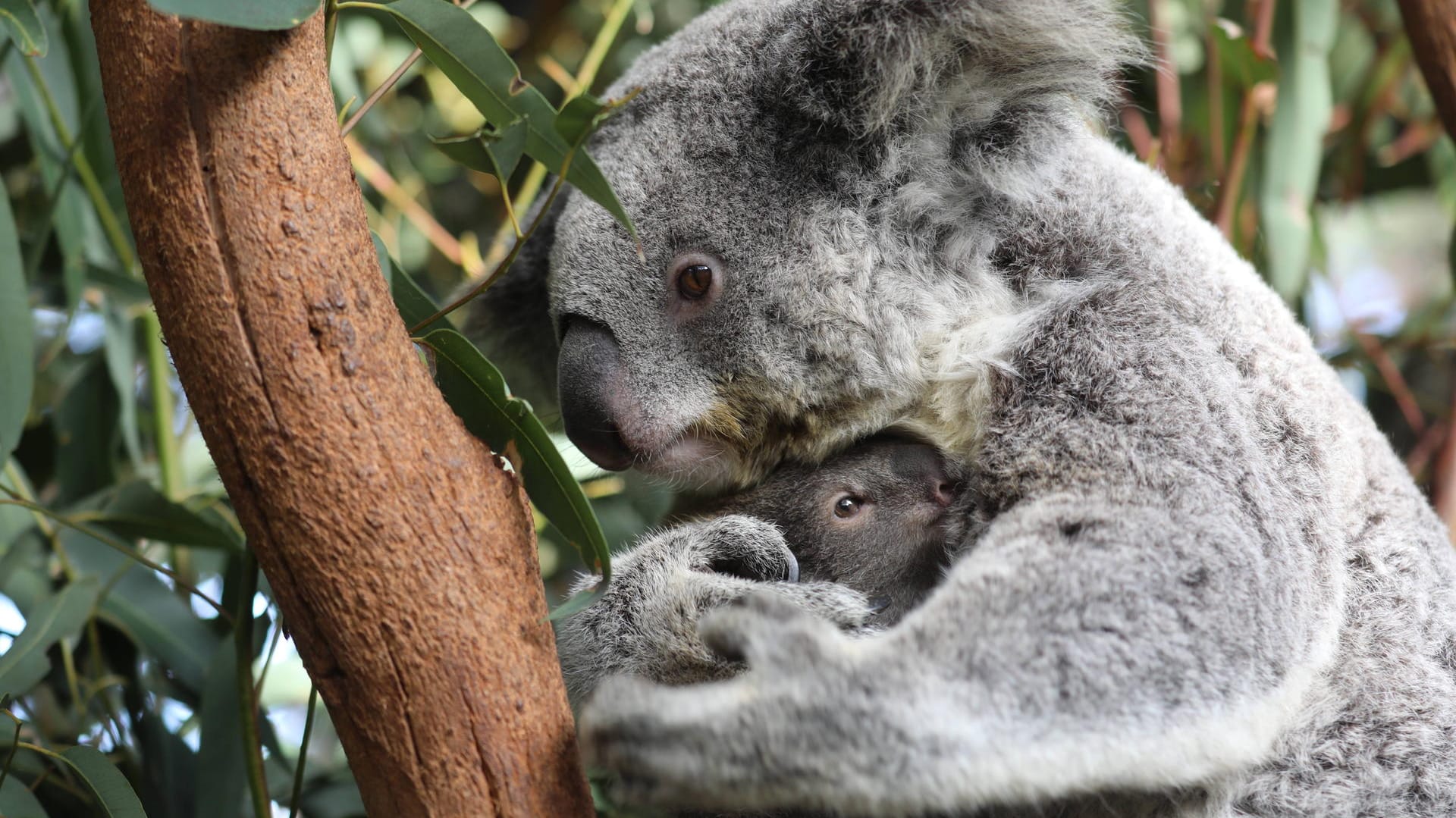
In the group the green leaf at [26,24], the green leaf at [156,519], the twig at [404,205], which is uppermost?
the twig at [404,205]

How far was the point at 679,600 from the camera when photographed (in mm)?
1952

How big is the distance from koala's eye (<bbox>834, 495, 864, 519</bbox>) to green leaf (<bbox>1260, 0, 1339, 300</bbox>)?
1.63 meters

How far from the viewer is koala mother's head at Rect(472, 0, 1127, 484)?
6.85 ft

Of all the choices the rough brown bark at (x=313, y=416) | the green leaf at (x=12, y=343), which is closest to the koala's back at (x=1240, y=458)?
the rough brown bark at (x=313, y=416)

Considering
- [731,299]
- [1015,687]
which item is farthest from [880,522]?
[1015,687]

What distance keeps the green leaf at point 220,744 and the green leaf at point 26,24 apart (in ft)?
3.60

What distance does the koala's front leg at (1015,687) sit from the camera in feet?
4.78

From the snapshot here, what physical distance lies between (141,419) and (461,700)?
7.46 ft

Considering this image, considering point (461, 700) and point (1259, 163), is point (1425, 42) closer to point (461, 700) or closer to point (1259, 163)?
point (1259, 163)

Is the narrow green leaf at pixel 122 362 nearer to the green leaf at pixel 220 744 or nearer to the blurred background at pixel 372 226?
the blurred background at pixel 372 226

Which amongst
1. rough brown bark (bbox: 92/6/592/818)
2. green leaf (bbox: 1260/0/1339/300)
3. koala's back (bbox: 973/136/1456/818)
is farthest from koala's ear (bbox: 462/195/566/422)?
green leaf (bbox: 1260/0/1339/300)

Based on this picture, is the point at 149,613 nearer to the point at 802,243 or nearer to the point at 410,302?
the point at 410,302

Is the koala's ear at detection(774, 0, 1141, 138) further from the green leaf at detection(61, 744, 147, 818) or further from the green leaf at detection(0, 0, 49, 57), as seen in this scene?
the green leaf at detection(61, 744, 147, 818)

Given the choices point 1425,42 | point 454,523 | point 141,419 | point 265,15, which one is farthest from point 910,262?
point 141,419
